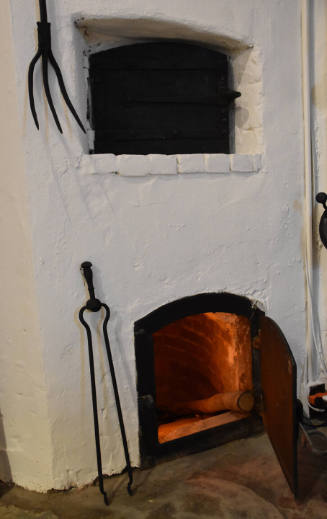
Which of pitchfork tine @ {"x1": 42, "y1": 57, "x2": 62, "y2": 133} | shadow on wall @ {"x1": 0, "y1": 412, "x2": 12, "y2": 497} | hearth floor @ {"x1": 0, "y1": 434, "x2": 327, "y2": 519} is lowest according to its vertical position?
hearth floor @ {"x1": 0, "y1": 434, "x2": 327, "y2": 519}

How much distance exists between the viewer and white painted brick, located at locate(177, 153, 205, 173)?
2892 millimetres

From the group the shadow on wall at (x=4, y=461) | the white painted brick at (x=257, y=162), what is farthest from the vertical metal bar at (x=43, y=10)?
the shadow on wall at (x=4, y=461)

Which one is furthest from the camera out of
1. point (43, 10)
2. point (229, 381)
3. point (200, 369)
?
point (200, 369)

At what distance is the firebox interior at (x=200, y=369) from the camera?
3447mm

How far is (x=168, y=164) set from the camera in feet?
9.38

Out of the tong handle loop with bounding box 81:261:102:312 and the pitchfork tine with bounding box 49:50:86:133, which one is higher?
the pitchfork tine with bounding box 49:50:86:133

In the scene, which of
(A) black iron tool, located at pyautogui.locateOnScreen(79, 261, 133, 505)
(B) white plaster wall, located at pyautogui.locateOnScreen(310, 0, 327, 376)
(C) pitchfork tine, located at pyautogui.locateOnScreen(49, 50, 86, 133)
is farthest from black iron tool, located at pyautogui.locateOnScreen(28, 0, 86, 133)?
(B) white plaster wall, located at pyautogui.locateOnScreen(310, 0, 327, 376)

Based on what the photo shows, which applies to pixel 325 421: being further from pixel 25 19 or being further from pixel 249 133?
pixel 25 19

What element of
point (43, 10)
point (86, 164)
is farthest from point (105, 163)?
point (43, 10)

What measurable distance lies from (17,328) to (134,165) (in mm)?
1221

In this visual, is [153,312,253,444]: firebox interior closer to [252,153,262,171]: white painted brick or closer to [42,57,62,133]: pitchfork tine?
[252,153,262,171]: white painted brick

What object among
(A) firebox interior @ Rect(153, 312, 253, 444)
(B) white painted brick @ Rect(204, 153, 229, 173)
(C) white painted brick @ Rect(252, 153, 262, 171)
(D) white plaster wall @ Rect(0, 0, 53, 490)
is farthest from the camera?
(A) firebox interior @ Rect(153, 312, 253, 444)

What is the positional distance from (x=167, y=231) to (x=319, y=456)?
185cm

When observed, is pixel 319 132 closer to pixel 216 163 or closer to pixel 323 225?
pixel 323 225
